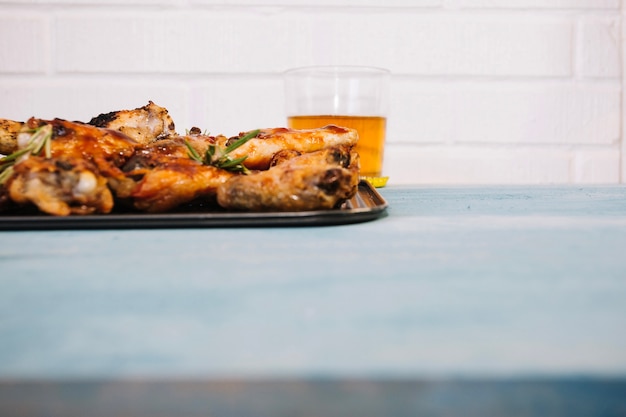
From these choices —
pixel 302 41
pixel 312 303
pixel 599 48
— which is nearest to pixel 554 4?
pixel 599 48

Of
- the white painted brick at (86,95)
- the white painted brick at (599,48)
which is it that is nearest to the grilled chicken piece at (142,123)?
the white painted brick at (86,95)

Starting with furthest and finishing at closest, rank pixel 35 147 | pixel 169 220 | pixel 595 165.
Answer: pixel 595 165 < pixel 35 147 < pixel 169 220

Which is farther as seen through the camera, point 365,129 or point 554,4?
point 554,4

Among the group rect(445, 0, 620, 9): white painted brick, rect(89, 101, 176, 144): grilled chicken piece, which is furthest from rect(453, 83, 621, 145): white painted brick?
rect(89, 101, 176, 144): grilled chicken piece

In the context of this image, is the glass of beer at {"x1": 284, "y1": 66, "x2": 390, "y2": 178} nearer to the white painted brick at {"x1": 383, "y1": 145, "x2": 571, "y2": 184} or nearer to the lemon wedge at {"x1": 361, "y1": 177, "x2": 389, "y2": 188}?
the lemon wedge at {"x1": 361, "y1": 177, "x2": 389, "y2": 188}

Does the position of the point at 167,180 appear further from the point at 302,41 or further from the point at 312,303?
the point at 302,41

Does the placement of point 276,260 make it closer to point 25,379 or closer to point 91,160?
point 25,379
